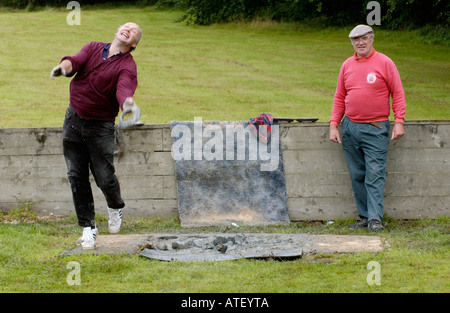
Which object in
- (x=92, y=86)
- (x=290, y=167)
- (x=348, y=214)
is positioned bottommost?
(x=348, y=214)

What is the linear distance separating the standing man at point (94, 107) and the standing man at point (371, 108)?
86.1 inches

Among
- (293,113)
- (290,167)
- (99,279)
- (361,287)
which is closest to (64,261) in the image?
(99,279)

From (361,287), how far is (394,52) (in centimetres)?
1592

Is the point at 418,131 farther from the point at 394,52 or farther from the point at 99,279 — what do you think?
the point at 394,52

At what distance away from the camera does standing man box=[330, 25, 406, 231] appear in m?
6.52

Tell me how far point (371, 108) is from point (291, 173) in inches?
47.9

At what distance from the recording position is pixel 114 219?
6398 mm

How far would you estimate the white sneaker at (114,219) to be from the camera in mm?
6357

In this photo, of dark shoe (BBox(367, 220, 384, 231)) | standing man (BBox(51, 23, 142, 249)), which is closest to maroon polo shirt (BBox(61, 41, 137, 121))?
standing man (BBox(51, 23, 142, 249))

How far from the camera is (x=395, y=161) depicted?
7.22 metres

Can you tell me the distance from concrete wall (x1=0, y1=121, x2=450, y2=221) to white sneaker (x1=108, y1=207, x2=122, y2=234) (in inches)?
36.6

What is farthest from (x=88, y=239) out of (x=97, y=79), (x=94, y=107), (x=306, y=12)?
(x=306, y=12)

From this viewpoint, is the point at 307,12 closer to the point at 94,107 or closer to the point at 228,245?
the point at 228,245

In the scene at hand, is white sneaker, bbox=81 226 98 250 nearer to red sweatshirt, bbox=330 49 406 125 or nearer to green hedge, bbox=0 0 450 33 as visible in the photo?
red sweatshirt, bbox=330 49 406 125
